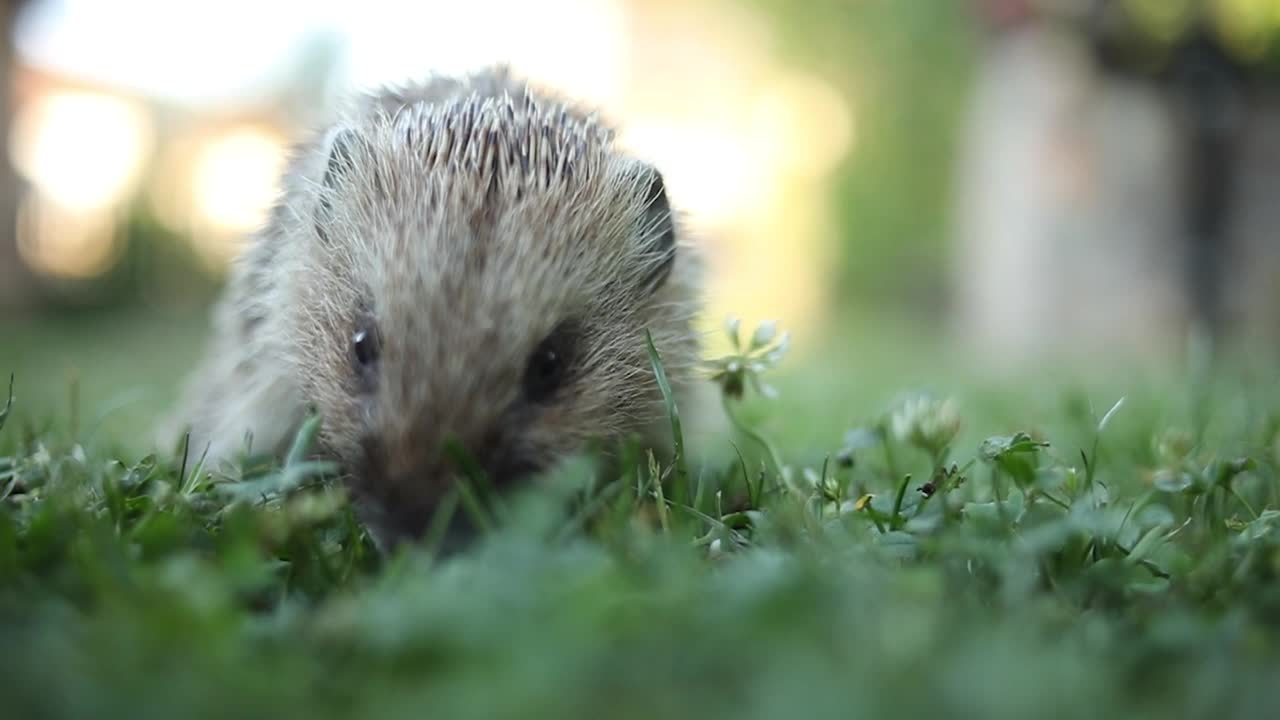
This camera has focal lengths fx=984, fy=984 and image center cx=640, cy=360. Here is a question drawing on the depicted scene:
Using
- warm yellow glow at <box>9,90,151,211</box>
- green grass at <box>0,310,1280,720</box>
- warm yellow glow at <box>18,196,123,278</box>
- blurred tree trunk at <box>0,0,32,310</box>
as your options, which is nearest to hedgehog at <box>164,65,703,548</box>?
green grass at <box>0,310,1280,720</box>

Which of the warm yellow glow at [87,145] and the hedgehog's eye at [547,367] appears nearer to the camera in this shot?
the hedgehog's eye at [547,367]

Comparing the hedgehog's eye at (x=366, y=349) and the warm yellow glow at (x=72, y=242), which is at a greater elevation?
the hedgehog's eye at (x=366, y=349)

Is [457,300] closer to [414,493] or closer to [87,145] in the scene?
[414,493]

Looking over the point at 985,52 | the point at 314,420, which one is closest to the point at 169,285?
the point at 985,52

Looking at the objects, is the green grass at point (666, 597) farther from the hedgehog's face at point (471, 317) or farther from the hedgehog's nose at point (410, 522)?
the hedgehog's face at point (471, 317)

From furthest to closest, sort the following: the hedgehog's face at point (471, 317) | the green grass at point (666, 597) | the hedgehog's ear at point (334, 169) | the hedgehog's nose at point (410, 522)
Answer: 1. the hedgehog's ear at point (334, 169)
2. the hedgehog's face at point (471, 317)
3. the hedgehog's nose at point (410, 522)
4. the green grass at point (666, 597)

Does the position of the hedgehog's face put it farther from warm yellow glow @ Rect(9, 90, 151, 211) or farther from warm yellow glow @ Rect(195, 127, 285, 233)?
warm yellow glow @ Rect(195, 127, 285, 233)

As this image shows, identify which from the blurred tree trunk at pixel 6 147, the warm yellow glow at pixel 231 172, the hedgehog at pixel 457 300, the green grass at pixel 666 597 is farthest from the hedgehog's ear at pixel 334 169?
the warm yellow glow at pixel 231 172

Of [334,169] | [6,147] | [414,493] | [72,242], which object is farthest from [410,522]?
[72,242]
